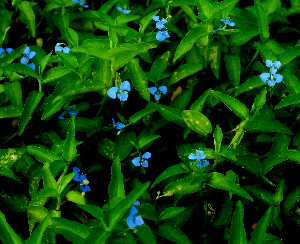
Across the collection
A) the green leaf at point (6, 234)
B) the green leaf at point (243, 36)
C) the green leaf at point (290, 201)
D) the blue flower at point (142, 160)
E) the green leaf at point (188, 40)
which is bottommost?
the green leaf at point (6, 234)

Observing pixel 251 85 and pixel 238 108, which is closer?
pixel 238 108

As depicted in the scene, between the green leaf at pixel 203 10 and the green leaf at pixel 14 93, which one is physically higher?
the green leaf at pixel 203 10

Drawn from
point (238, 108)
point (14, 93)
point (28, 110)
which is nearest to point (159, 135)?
point (238, 108)

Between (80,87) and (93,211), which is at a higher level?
(80,87)

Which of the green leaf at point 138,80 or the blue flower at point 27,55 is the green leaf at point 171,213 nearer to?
the green leaf at point 138,80

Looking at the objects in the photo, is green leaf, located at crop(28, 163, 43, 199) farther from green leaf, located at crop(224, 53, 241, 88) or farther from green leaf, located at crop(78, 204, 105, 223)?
green leaf, located at crop(224, 53, 241, 88)

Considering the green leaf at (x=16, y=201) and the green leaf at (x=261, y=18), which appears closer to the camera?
the green leaf at (x=16, y=201)

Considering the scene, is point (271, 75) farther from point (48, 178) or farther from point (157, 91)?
point (48, 178)

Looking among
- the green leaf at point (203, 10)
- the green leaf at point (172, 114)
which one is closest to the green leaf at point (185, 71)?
the green leaf at point (172, 114)

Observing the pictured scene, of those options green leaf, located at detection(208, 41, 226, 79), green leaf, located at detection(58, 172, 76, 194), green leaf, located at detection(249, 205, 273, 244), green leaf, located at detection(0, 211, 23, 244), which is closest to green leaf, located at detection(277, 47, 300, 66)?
green leaf, located at detection(208, 41, 226, 79)
